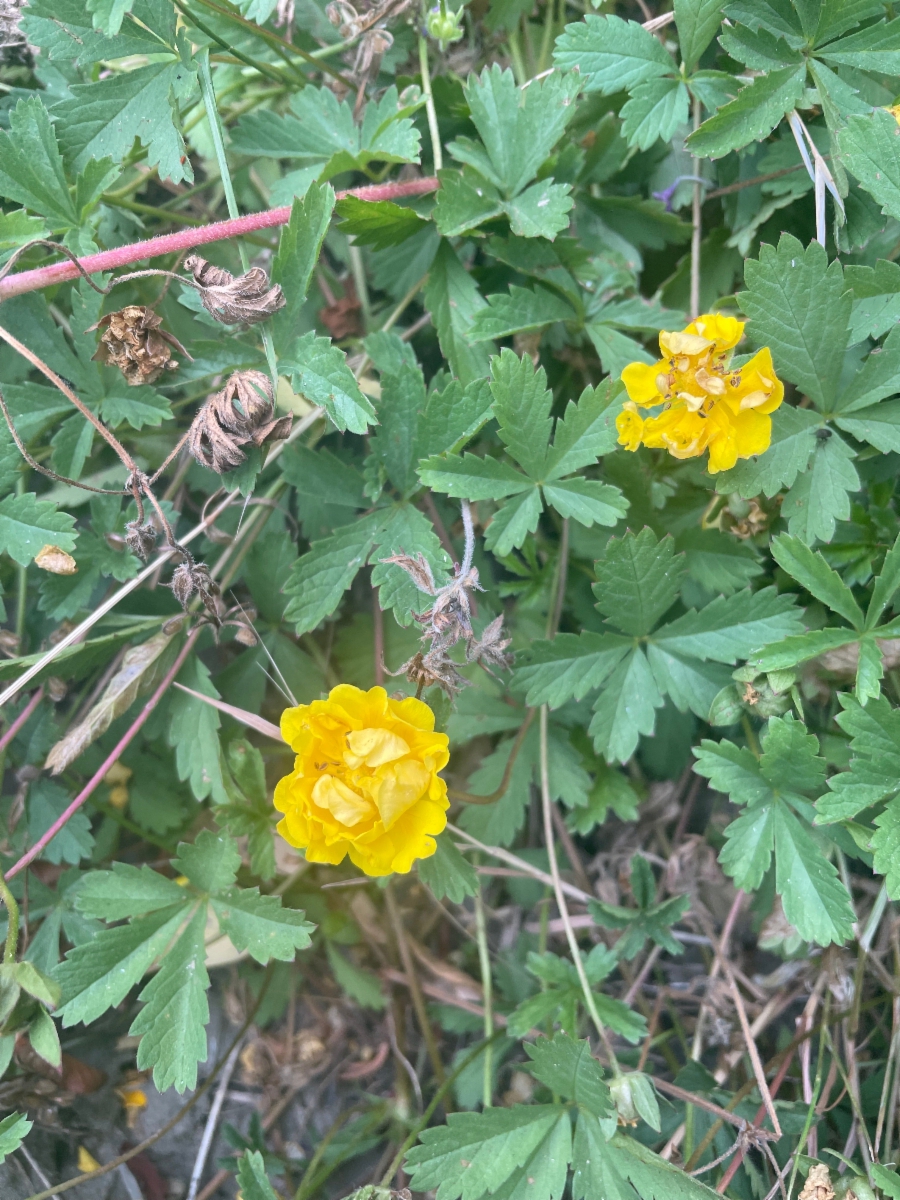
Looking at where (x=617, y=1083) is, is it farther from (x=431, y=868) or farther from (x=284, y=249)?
(x=284, y=249)

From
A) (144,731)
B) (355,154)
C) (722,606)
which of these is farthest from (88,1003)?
(355,154)

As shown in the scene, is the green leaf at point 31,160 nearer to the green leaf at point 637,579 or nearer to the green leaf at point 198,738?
the green leaf at point 198,738

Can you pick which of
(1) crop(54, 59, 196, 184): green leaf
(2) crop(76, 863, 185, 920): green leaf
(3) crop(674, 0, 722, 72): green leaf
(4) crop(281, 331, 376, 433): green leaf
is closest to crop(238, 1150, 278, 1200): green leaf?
(2) crop(76, 863, 185, 920): green leaf

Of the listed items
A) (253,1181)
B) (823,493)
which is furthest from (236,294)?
(253,1181)

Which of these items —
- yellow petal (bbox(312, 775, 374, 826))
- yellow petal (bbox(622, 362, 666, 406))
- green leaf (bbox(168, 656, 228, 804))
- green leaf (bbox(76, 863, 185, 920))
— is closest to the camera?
yellow petal (bbox(312, 775, 374, 826))

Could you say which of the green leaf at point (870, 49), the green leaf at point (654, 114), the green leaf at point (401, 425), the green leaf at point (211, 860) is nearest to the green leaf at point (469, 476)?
the green leaf at point (401, 425)

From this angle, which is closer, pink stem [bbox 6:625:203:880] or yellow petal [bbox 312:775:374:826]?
yellow petal [bbox 312:775:374:826]

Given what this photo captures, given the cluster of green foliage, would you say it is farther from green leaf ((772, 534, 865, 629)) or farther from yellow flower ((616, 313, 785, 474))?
yellow flower ((616, 313, 785, 474))
